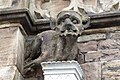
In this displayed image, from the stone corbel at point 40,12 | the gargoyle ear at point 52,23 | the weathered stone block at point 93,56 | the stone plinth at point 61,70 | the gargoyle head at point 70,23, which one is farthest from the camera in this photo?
the stone corbel at point 40,12

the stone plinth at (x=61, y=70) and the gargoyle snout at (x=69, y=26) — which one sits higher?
the gargoyle snout at (x=69, y=26)

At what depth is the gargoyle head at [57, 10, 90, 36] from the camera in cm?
406

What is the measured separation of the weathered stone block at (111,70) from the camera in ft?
13.7

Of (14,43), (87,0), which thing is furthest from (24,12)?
(87,0)

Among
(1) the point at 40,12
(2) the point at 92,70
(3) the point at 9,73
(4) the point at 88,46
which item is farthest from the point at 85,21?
(3) the point at 9,73

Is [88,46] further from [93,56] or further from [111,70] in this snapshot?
[111,70]

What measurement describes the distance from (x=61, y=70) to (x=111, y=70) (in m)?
0.48

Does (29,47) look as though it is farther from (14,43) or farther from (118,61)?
(118,61)

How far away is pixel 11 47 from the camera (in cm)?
426

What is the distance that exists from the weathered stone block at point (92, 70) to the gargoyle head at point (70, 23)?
0.31m

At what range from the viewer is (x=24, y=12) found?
171 inches

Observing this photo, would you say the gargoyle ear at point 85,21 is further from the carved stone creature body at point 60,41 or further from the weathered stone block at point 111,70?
the weathered stone block at point 111,70

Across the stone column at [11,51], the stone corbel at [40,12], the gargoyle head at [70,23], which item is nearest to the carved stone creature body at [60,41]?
→ the gargoyle head at [70,23]

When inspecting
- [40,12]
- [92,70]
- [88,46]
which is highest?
[40,12]
